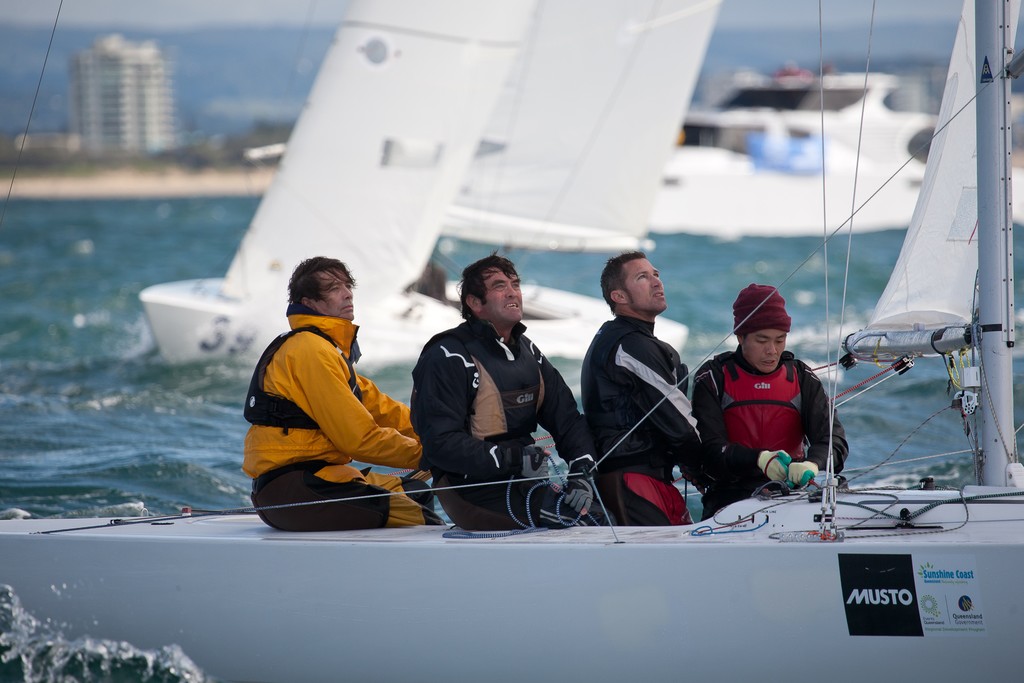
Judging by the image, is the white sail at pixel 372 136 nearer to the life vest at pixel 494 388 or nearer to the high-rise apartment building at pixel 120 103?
the life vest at pixel 494 388

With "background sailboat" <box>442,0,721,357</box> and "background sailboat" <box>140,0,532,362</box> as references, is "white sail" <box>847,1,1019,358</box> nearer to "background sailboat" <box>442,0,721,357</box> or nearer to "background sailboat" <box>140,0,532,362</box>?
"background sailboat" <box>140,0,532,362</box>

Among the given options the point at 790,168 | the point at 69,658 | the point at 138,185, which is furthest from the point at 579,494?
the point at 138,185

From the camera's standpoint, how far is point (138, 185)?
58094 mm

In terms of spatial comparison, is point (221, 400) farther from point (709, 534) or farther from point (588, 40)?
point (709, 534)

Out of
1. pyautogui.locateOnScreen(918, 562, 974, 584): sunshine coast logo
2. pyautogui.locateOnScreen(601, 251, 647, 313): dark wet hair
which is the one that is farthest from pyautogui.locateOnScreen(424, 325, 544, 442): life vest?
pyautogui.locateOnScreen(918, 562, 974, 584): sunshine coast logo

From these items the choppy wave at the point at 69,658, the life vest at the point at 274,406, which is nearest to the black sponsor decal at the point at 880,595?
the life vest at the point at 274,406

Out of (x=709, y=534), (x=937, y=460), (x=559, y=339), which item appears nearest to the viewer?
(x=709, y=534)

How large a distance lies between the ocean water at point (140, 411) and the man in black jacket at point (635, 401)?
0.89 ft

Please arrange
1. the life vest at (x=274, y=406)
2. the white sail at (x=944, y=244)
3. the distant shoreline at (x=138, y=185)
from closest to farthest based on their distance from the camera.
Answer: the life vest at (x=274, y=406) → the white sail at (x=944, y=244) → the distant shoreline at (x=138, y=185)

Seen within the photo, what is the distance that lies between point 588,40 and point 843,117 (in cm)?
2000

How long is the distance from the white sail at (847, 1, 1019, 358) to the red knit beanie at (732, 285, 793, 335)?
0.41m

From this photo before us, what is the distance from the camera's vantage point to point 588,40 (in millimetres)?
8625

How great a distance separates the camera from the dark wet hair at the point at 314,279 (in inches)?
107

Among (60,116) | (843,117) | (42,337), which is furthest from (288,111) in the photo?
(42,337)
